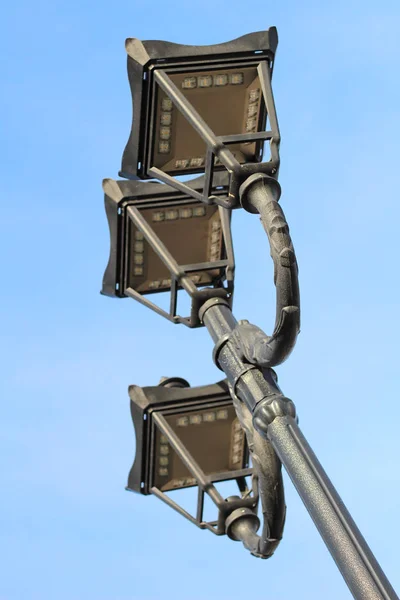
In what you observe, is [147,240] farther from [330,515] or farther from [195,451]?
[330,515]

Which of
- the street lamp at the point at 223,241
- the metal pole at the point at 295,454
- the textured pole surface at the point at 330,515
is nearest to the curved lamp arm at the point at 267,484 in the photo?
the street lamp at the point at 223,241

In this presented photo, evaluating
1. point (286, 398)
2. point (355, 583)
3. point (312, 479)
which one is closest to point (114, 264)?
point (286, 398)

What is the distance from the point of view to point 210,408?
854 inches

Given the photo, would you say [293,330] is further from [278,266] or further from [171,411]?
[171,411]

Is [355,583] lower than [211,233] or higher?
lower

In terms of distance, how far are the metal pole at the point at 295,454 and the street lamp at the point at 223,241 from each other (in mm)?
17

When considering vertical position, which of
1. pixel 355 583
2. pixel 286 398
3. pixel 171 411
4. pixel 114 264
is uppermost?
pixel 114 264

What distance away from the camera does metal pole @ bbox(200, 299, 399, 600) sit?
46.5 feet

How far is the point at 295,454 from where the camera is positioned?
1584 cm

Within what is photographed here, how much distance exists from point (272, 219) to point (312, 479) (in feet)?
10.5

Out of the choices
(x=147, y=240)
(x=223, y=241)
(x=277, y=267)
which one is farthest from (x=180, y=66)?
(x=277, y=267)

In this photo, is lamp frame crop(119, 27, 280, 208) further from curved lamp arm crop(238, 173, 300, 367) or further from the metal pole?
the metal pole

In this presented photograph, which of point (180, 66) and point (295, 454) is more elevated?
point (180, 66)

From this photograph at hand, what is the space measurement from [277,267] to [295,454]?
2289 millimetres
